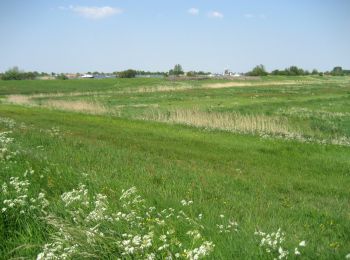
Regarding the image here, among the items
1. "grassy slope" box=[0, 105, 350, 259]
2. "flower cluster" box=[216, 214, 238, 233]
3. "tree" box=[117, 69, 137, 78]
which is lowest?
"grassy slope" box=[0, 105, 350, 259]

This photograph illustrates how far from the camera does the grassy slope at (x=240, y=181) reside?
215 inches

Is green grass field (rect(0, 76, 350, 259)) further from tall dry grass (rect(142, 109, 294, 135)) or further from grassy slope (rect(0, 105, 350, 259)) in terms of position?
tall dry grass (rect(142, 109, 294, 135))

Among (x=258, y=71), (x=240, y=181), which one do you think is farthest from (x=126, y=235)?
(x=258, y=71)

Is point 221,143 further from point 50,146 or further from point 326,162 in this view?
point 50,146

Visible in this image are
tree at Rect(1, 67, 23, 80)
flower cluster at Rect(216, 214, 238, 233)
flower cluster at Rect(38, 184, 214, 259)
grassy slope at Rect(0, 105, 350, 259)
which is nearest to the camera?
flower cluster at Rect(38, 184, 214, 259)

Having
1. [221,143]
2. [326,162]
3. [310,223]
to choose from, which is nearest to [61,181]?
[310,223]

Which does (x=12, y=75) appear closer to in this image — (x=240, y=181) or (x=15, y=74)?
(x=15, y=74)

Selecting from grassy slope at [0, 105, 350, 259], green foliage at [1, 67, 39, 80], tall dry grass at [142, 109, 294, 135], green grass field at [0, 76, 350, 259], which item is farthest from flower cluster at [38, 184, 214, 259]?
green foliage at [1, 67, 39, 80]

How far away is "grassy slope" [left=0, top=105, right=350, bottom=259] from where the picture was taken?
5469 mm

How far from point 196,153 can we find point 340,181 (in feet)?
16.6

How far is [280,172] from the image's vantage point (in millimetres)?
12359

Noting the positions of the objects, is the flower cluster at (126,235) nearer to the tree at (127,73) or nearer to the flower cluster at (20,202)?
the flower cluster at (20,202)

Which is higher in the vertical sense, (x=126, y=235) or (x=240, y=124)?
(x=126, y=235)

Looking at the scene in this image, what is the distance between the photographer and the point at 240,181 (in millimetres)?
9578
